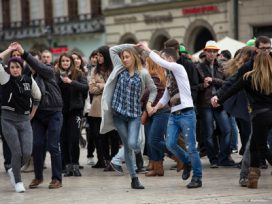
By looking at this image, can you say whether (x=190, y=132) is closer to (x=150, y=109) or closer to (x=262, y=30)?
(x=150, y=109)

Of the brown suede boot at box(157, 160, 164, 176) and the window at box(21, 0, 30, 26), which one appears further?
the window at box(21, 0, 30, 26)

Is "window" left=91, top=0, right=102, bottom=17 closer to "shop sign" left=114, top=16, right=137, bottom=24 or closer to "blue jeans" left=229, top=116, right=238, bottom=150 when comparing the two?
"shop sign" left=114, top=16, right=137, bottom=24

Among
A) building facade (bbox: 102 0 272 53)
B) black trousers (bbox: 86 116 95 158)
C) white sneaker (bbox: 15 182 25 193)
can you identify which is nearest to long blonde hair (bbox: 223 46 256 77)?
black trousers (bbox: 86 116 95 158)

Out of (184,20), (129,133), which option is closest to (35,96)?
(129,133)

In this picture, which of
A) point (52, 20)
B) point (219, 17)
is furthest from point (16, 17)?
point (219, 17)

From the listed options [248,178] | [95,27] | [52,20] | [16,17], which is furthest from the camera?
[16,17]

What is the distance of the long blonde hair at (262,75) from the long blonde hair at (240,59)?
1.52m

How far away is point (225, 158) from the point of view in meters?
14.1

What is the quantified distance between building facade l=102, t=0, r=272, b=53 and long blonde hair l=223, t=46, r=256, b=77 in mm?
21557

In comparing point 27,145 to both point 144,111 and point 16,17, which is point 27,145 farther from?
point 16,17

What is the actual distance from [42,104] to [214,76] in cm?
351

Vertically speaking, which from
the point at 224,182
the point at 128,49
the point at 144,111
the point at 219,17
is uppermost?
the point at 219,17

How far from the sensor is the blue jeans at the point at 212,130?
14.1 m

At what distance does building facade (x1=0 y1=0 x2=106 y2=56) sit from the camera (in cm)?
4775
